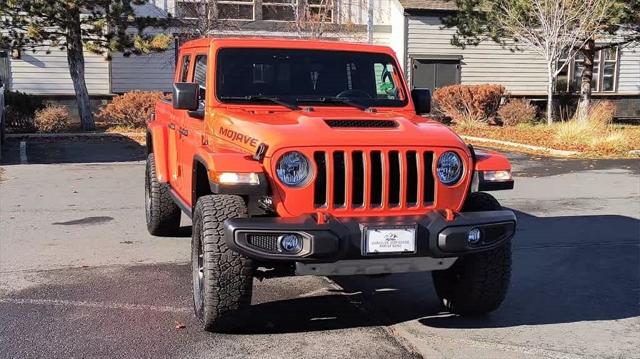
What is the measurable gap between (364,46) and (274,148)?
210 cm

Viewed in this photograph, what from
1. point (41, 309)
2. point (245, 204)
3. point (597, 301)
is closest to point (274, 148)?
point (245, 204)

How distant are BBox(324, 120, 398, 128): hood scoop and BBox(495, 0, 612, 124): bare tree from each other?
47.0 feet

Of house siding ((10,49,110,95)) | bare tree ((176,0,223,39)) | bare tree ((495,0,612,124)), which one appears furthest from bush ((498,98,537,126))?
house siding ((10,49,110,95))

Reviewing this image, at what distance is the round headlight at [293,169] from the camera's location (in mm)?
4238

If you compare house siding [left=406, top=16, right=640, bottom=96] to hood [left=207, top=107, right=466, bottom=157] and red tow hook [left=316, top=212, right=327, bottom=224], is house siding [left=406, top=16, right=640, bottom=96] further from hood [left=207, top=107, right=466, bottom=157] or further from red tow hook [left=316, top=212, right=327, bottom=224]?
red tow hook [left=316, top=212, right=327, bottom=224]

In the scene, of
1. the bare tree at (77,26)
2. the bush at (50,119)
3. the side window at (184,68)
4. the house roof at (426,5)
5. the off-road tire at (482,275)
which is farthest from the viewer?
the house roof at (426,5)

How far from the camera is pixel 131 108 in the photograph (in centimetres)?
1994

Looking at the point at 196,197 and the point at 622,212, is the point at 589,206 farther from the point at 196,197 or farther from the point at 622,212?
the point at 196,197

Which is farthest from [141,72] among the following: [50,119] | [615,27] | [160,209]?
[160,209]

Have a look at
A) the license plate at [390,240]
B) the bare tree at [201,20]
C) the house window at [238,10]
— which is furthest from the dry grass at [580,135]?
the license plate at [390,240]

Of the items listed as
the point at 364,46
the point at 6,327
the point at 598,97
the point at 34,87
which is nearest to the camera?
the point at 6,327

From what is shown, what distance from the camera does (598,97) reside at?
90.9ft

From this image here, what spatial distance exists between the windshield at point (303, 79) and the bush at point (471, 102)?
15.8 meters

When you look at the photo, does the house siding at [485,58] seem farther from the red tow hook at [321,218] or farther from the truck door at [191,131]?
the red tow hook at [321,218]
